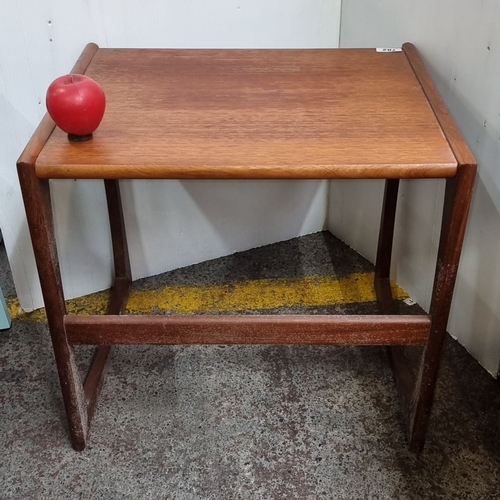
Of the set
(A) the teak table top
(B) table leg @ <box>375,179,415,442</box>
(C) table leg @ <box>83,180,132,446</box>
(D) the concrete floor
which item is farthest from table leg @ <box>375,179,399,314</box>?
(C) table leg @ <box>83,180,132,446</box>

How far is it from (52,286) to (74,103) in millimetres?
292

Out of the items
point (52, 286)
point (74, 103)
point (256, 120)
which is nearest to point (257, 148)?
point (256, 120)

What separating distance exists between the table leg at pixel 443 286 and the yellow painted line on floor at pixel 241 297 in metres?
0.44

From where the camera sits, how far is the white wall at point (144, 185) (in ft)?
4.24

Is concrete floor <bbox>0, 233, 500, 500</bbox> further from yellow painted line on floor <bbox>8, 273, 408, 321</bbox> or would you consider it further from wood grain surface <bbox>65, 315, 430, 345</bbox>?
wood grain surface <bbox>65, 315, 430, 345</bbox>

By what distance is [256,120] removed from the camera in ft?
3.35

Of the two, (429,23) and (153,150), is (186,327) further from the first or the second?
(429,23)

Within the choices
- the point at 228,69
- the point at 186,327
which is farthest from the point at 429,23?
the point at 186,327

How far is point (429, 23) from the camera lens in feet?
4.16

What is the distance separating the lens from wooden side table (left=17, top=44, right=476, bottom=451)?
898mm

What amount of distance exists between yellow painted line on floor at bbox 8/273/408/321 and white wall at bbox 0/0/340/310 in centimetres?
5

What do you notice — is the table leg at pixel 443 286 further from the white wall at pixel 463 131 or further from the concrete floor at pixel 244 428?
the white wall at pixel 463 131

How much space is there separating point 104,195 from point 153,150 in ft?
1.95

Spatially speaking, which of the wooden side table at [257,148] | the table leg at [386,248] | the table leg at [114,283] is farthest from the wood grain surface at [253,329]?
the table leg at [386,248]
